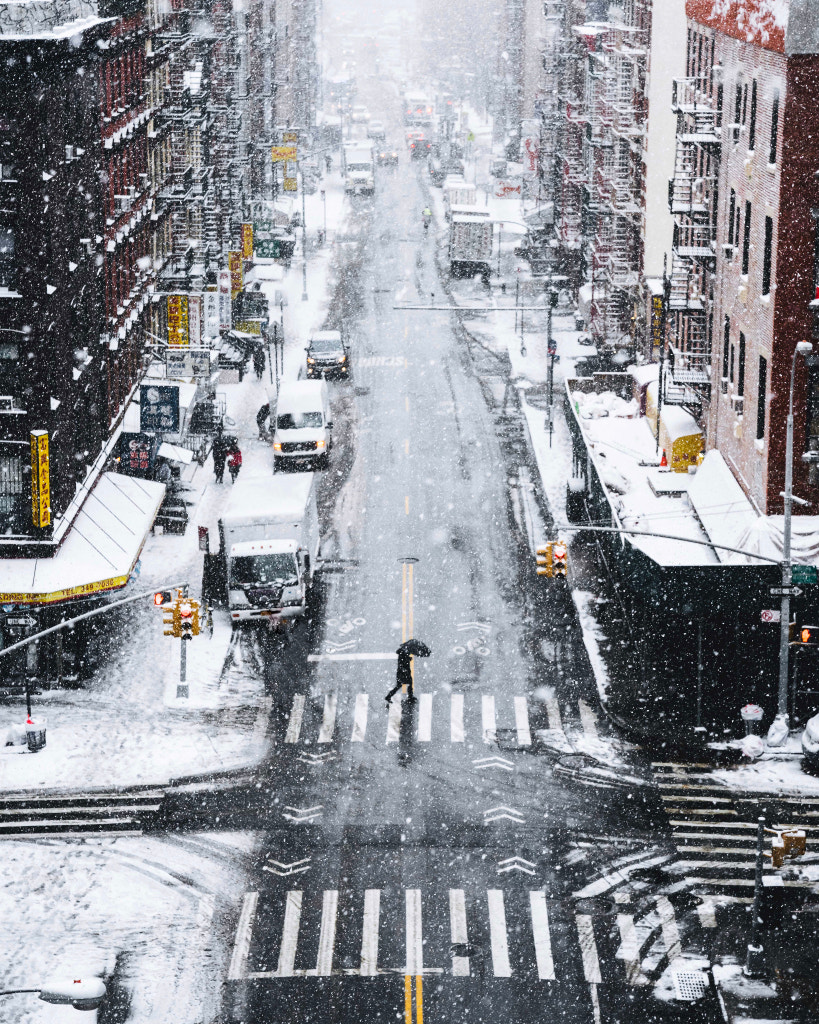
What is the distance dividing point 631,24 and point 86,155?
33307 millimetres

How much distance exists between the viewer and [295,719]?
38312 mm

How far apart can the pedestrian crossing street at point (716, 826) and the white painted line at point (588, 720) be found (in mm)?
2267

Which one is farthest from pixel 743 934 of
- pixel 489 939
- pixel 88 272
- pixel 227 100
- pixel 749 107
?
pixel 227 100

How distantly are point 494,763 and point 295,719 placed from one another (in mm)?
5570

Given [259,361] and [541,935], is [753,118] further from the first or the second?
[259,361]

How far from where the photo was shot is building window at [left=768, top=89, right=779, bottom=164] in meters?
36.8

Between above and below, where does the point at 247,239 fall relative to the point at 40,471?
above

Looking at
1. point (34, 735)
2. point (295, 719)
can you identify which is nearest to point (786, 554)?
point (295, 719)

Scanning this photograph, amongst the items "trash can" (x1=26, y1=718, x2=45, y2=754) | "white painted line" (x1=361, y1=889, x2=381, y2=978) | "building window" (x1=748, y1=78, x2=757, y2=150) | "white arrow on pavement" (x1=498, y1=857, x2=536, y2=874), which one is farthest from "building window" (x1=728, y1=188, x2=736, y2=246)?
"trash can" (x1=26, y1=718, x2=45, y2=754)

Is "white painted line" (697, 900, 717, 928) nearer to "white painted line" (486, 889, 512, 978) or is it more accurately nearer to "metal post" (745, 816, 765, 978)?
"metal post" (745, 816, 765, 978)

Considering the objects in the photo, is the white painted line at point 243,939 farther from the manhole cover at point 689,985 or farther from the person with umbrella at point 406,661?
the person with umbrella at point 406,661

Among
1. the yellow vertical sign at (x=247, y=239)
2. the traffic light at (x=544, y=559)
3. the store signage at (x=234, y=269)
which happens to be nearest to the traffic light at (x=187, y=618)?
the traffic light at (x=544, y=559)

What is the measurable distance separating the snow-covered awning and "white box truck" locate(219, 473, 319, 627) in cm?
271

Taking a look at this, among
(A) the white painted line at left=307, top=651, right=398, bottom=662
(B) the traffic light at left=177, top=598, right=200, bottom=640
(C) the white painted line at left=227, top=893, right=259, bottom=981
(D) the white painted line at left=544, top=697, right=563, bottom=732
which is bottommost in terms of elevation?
(C) the white painted line at left=227, top=893, right=259, bottom=981
